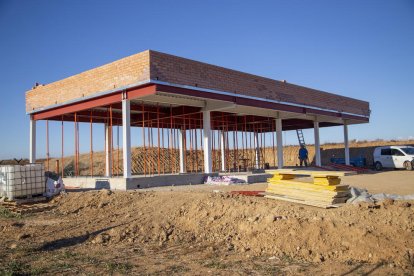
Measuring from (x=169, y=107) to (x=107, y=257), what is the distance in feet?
43.2

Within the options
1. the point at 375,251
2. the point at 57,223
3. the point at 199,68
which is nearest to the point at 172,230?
the point at 57,223

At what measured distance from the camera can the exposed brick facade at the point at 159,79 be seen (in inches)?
545

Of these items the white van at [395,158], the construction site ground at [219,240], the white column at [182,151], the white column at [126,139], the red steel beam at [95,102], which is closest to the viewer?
the construction site ground at [219,240]

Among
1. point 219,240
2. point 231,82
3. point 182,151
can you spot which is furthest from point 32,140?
point 219,240

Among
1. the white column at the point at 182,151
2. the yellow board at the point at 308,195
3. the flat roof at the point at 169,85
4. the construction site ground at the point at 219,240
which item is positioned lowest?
the construction site ground at the point at 219,240

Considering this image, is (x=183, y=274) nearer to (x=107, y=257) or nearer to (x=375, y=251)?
(x=107, y=257)

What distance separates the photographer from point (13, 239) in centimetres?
850

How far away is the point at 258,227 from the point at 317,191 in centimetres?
225

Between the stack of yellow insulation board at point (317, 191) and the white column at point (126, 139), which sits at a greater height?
the white column at point (126, 139)

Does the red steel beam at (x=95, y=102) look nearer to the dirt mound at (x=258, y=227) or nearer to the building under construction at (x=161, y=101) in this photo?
the building under construction at (x=161, y=101)

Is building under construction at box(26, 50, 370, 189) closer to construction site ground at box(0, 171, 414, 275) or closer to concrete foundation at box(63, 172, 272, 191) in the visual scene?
concrete foundation at box(63, 172, 272, 191)

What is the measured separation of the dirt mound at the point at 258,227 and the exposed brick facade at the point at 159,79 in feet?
17.2

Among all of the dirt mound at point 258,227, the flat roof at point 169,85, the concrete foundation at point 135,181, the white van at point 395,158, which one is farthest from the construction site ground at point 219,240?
the white van at point 395,158

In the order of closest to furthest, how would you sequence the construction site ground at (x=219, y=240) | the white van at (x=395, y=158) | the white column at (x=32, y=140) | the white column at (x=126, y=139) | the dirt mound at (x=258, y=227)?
the construction site ground at (x=219, y=240)
the dirt mound at (x=258, y=227)
the white column at (x=126, y=139)
the white column at (x=32, y=140)
the white van at (x=395, y=158)
